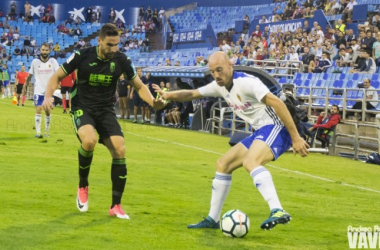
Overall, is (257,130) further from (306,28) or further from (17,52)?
(17,52)

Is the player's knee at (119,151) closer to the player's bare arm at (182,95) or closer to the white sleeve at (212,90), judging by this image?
the player's bare arm at (182,95)

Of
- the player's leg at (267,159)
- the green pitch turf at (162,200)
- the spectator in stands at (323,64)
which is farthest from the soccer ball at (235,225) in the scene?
the spectator in stands at (323,64)

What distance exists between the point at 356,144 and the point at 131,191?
1002cm

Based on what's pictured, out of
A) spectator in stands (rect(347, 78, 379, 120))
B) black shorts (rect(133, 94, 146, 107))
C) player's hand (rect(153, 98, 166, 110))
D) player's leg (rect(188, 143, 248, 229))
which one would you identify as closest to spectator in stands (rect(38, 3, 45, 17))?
black shorts (rect(133, 94, 146, 107))

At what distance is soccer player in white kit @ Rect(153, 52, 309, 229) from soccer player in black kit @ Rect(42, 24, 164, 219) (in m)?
1.12

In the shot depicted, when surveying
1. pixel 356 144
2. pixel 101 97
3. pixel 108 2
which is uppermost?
pixel 108 2

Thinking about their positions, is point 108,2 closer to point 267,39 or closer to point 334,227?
point 267,39

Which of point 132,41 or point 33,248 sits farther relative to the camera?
point 132,41

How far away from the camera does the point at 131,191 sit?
34.1ft

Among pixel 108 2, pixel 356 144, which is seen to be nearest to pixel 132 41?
pixel 108 2

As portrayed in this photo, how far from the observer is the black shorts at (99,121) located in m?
8.26

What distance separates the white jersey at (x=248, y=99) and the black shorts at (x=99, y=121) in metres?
1.27

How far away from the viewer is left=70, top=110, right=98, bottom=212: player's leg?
26.6 ft

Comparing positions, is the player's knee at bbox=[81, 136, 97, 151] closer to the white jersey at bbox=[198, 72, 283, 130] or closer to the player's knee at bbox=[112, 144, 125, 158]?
the player's knee at bbox=[112, 144, 125, 158]
